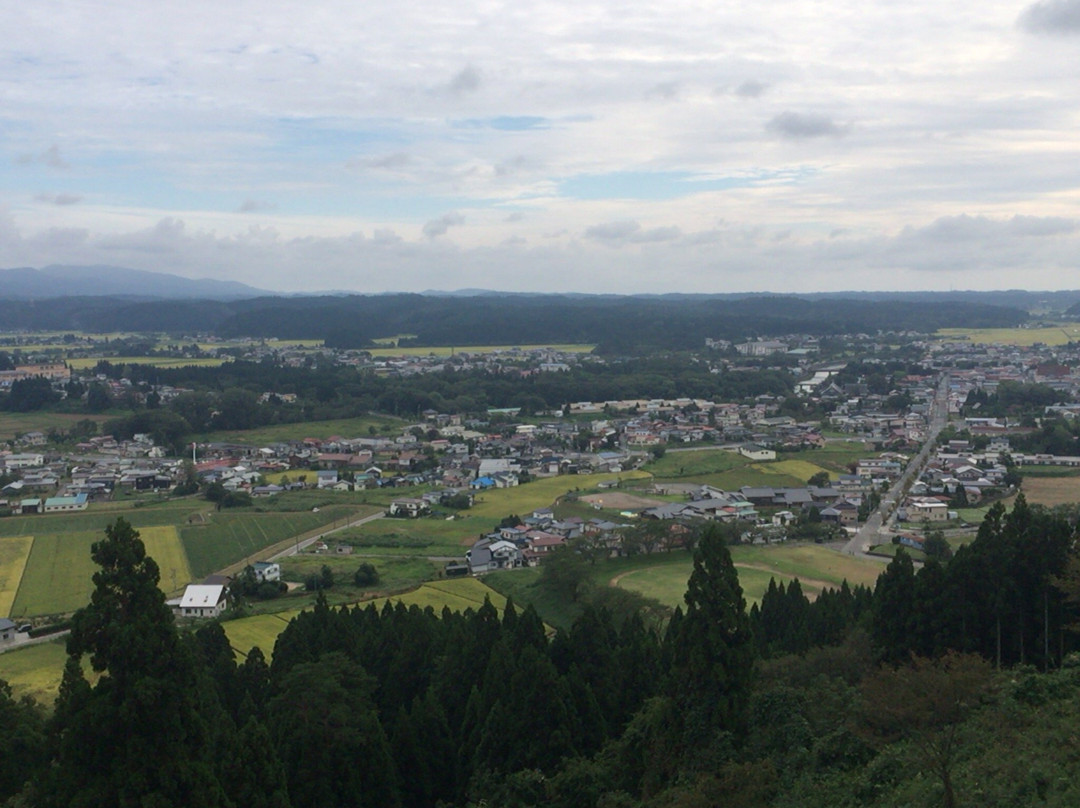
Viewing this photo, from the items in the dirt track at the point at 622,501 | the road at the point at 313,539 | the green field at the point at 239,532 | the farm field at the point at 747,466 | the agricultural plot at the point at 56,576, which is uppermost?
the farm field at the point at 747,466

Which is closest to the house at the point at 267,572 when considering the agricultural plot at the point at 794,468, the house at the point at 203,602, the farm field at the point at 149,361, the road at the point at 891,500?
the house at the point at 203,602

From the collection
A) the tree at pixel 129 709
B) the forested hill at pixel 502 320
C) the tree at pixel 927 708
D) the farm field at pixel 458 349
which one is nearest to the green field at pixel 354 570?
the tree at pixel 129 709

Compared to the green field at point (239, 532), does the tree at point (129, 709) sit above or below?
above

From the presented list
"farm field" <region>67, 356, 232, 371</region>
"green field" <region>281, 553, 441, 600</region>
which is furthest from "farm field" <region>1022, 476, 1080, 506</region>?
"farm field" <region>67, 356, 232, 371</region>

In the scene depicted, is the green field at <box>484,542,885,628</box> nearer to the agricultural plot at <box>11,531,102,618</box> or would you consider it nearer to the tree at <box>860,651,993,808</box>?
the agricultural plot at <box>11,531,102,618</box>

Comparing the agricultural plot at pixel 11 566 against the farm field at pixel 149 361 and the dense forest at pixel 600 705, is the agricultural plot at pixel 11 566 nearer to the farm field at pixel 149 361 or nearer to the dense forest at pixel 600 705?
the dense forest at pixel 600 705

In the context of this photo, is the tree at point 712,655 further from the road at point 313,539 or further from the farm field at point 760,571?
the road at point 313,539

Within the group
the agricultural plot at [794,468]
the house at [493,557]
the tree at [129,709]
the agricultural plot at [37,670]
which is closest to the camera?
the tree at [129,709]

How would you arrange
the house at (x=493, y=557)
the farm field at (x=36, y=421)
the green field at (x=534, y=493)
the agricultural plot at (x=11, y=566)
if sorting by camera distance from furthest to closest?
the farm field at (x=36, y=421)
the green field at (x=534, y=493)
the house at (x=493, y=557)
the agricultural plot at (x=11, y=566)

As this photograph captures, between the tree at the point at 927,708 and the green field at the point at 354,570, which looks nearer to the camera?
the tree at the point at 927,708
